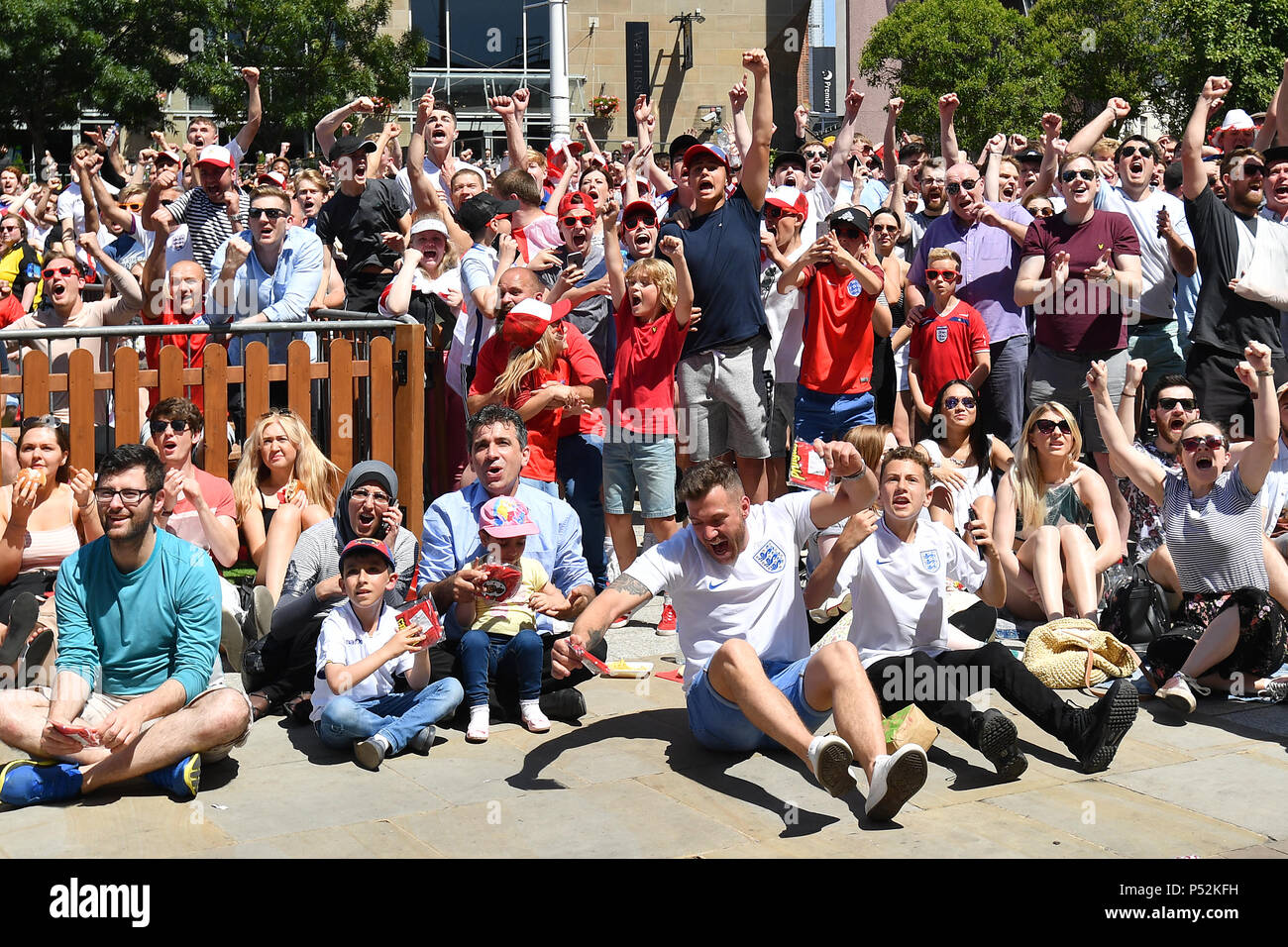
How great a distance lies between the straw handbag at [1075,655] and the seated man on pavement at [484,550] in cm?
208

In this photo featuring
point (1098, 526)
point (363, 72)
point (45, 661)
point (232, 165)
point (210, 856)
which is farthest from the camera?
point (363, 72)

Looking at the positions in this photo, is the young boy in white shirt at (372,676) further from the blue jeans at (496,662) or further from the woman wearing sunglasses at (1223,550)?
the woman wearing sunglasses at (1223,550)

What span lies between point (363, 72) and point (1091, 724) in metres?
35.1

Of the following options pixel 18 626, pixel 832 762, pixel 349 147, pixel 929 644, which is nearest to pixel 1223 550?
pixel 929 644

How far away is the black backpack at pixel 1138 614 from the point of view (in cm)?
693

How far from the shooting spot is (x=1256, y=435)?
6.25 m

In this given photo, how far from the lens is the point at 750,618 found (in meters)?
5.50

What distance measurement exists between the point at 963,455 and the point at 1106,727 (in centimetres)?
276

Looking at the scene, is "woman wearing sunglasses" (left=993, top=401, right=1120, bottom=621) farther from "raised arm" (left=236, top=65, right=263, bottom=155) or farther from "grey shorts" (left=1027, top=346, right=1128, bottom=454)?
"raised arm" (left=236, top=65, right=263, bottom=155)

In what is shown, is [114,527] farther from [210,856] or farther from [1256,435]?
[1256,435]

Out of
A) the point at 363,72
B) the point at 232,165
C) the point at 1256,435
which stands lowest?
the point at 1256,435

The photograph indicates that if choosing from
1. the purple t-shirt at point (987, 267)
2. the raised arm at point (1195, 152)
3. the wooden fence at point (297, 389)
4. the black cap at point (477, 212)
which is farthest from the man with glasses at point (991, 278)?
the wooden fence at point (297, 389)

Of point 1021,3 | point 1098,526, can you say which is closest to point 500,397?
point 1098,526

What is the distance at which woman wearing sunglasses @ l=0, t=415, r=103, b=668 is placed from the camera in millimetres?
6125
